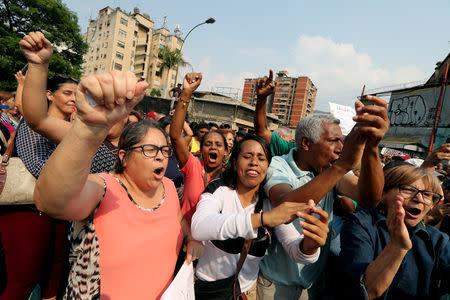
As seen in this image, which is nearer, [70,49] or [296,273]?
[296,273]

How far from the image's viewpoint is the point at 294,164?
2.10 metres

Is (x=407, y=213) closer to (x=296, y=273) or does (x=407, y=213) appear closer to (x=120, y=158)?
(x=296, y=273)

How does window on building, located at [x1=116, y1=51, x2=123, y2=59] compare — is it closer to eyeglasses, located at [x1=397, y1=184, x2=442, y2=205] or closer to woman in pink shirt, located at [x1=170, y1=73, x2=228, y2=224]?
woman in pink shirt, located at [x1=170, y1=73, x2=228, y2=224]

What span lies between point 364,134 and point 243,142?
3.32 feet

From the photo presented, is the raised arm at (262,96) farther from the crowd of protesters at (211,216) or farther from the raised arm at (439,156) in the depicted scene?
the raised arm at (439,156)

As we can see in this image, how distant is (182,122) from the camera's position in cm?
273

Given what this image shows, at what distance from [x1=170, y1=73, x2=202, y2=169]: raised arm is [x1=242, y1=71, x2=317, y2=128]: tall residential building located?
97.0m

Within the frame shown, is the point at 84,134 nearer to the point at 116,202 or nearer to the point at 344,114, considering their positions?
the point at 116,202

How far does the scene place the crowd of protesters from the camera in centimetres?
126

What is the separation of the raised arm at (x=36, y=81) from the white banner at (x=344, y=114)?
96.9 inches

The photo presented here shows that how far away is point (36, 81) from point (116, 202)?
0.91m

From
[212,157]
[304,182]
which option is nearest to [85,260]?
[304,182]

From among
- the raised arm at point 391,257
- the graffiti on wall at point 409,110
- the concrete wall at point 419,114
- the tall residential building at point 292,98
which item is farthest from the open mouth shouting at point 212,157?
the tall residential building at point 292,98

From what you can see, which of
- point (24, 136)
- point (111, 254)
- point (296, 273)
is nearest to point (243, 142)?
point (296, 273)
